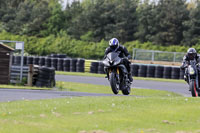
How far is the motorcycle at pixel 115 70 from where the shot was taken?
14687mm

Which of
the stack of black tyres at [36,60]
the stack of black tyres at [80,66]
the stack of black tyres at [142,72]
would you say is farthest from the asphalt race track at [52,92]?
the stack of black tyres at [36,60]

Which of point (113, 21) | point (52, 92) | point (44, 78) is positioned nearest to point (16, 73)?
point (44, 78)

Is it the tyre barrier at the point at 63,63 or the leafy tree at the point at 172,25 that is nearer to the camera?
the tyre barrier at the point at 63,63

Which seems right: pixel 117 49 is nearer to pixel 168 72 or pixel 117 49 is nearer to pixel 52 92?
pixel 52 92

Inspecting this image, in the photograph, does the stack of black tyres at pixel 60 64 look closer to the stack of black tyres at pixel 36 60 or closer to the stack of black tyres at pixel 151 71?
the stack of black tyres at pixel 36 60

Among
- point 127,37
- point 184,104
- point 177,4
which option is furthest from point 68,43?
point 184,104

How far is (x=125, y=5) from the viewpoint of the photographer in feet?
216

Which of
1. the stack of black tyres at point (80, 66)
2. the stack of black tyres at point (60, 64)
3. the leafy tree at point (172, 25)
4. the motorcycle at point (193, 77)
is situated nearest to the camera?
the motorcycle at point (193, 77)

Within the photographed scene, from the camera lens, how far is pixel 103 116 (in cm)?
966

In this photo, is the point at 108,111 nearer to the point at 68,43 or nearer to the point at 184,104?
the point at 184,104

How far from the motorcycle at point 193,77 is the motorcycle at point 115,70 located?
1.86 m

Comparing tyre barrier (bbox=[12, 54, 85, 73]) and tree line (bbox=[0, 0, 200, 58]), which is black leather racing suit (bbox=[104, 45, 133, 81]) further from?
tree line (bbox=[0, 0, 200, 58])

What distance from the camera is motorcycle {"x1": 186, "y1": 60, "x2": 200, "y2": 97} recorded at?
50.1 feet

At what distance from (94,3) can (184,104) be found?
195 feet
